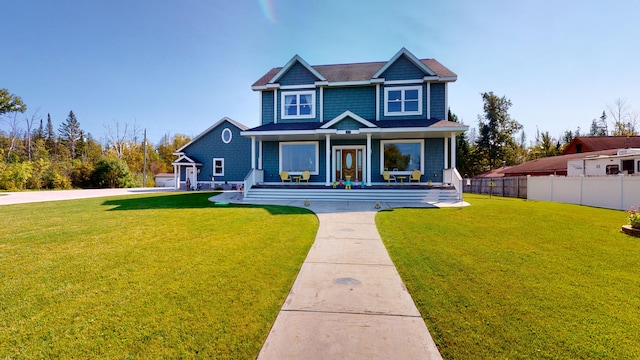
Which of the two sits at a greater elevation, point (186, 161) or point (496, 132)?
point (496, 132)

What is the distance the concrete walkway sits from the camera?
221 cm

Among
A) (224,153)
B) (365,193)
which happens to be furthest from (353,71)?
(224,153)

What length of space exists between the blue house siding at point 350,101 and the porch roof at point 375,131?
112 cm

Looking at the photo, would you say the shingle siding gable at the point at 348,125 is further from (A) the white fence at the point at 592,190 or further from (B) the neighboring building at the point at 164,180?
(B) the neighboring building at the point at 164,180

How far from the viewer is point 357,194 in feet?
43.9

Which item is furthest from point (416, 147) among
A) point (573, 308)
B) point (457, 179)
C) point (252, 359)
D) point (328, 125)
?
point (252, 359)

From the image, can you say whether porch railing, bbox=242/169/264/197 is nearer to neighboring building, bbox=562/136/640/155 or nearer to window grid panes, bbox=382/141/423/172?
window grid panes, bbox=382/141/423/172

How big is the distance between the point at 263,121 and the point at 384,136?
803cm

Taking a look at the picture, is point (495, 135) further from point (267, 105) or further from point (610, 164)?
point (267, 105)

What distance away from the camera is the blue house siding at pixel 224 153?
75.9 feet

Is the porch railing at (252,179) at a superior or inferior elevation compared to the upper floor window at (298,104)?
inferior

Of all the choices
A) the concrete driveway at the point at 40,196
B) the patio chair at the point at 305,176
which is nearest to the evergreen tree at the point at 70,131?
the concrete driveway at the point at 40,196

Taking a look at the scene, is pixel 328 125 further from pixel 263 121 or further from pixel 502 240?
pixel 502 240

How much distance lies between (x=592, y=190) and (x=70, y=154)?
68.4 meters
